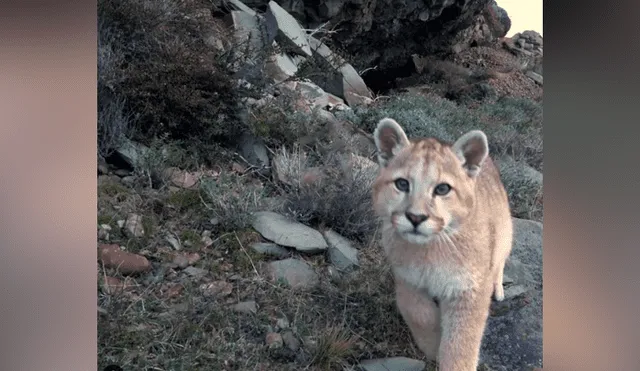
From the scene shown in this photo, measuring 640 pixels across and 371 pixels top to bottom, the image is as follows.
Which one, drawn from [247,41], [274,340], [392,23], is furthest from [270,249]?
[392,23]

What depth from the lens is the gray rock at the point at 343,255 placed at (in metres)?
3.89

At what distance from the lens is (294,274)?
153 inches

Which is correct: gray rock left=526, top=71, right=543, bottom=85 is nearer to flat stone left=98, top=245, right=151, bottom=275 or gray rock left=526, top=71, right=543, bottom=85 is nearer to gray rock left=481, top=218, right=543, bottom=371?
gray rock left=481, top=218, right=543, bottom=371

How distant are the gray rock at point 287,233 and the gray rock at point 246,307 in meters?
0.30

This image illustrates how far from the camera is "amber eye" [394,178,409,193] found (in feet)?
12.2

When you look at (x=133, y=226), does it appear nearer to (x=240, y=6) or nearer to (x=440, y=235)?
(x=240, y=6)

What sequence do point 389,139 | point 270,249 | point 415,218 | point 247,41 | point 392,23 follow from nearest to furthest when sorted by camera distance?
point 415,218, point 389,139, point 270,249, point 247,41, point 392,23

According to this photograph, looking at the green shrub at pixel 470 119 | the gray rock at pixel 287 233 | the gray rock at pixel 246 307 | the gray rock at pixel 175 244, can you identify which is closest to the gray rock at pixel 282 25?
the green shrub at pixel 470 119

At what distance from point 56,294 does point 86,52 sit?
1.11 meters

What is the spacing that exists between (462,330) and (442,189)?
65cm

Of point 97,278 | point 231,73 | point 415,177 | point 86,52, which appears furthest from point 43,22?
point 415,177

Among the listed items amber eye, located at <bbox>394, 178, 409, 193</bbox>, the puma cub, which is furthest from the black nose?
amber eye, located at <bbox>394, 178, 409, 193</bbox>

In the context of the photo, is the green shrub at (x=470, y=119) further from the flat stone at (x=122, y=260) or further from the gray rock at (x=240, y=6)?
the flat stone at (x=122, y=260)

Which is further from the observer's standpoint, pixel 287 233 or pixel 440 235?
pixel 287 233
